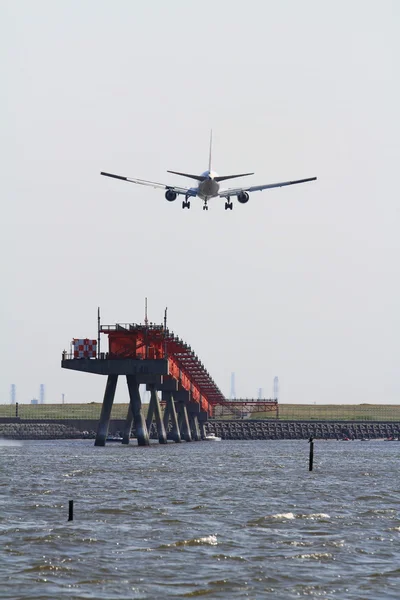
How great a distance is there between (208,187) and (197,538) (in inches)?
2246

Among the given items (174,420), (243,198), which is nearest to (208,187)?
(243,198)

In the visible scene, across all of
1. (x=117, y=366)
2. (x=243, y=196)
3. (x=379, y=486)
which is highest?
(x=243, y=196)

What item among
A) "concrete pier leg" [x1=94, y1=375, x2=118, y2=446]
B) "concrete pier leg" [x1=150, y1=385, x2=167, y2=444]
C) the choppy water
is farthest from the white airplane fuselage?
"concrete pier leg" [x1=150, y1=385, x2=167, y2=444]

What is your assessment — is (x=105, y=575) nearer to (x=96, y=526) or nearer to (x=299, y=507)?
(x=96, y=526)

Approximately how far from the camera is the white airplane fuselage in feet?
314

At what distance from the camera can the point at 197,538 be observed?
4228 cm

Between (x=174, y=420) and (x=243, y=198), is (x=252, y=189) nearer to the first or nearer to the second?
(x=243, y=198)

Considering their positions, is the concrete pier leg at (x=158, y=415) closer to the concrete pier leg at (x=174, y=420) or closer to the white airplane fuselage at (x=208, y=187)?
the concrete pier leg at (x=174, y=420)

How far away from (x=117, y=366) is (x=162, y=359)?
5.77m

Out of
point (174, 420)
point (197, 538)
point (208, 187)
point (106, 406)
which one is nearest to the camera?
point (197, 538)

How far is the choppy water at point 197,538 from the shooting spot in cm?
3328

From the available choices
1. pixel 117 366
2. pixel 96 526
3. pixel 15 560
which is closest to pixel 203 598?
pixel 15 560

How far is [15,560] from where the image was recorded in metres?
37.0

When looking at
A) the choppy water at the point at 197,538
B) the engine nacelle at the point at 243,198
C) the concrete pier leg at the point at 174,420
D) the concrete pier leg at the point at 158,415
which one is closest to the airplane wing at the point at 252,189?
the engine nacelle at the point at 243,198
